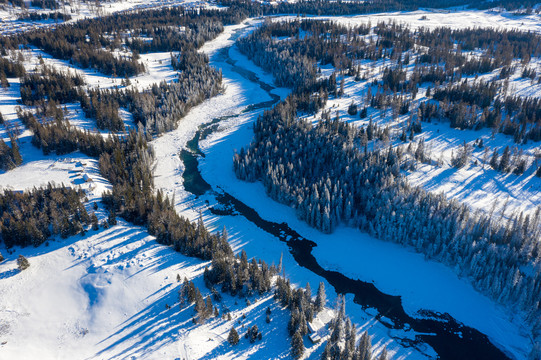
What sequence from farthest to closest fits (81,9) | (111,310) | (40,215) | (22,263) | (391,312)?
(81,9) < (40,215) < (391,312) < (22,263) < (111,310)

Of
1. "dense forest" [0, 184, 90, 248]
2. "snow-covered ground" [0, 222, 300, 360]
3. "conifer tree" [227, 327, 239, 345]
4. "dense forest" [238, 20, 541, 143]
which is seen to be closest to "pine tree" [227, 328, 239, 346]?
"conifer tree" [227, 327, 239, 345]

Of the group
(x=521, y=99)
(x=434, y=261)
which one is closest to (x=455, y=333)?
(x=434, y=261)

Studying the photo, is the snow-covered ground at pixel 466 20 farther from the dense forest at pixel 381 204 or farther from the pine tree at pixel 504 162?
the dense forest at pixel 381 204

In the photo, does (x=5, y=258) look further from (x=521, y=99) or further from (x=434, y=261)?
(x=521, y=99)

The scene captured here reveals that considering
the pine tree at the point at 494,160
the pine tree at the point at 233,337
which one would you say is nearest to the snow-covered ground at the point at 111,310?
the pine tree at the point at 233,337

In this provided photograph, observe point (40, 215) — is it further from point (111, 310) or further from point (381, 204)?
point (381, 204)

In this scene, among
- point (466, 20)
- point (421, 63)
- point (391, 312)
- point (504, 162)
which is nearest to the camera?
point (391, 312)

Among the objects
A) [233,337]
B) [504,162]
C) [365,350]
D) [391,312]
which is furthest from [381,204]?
→ [233,337]
